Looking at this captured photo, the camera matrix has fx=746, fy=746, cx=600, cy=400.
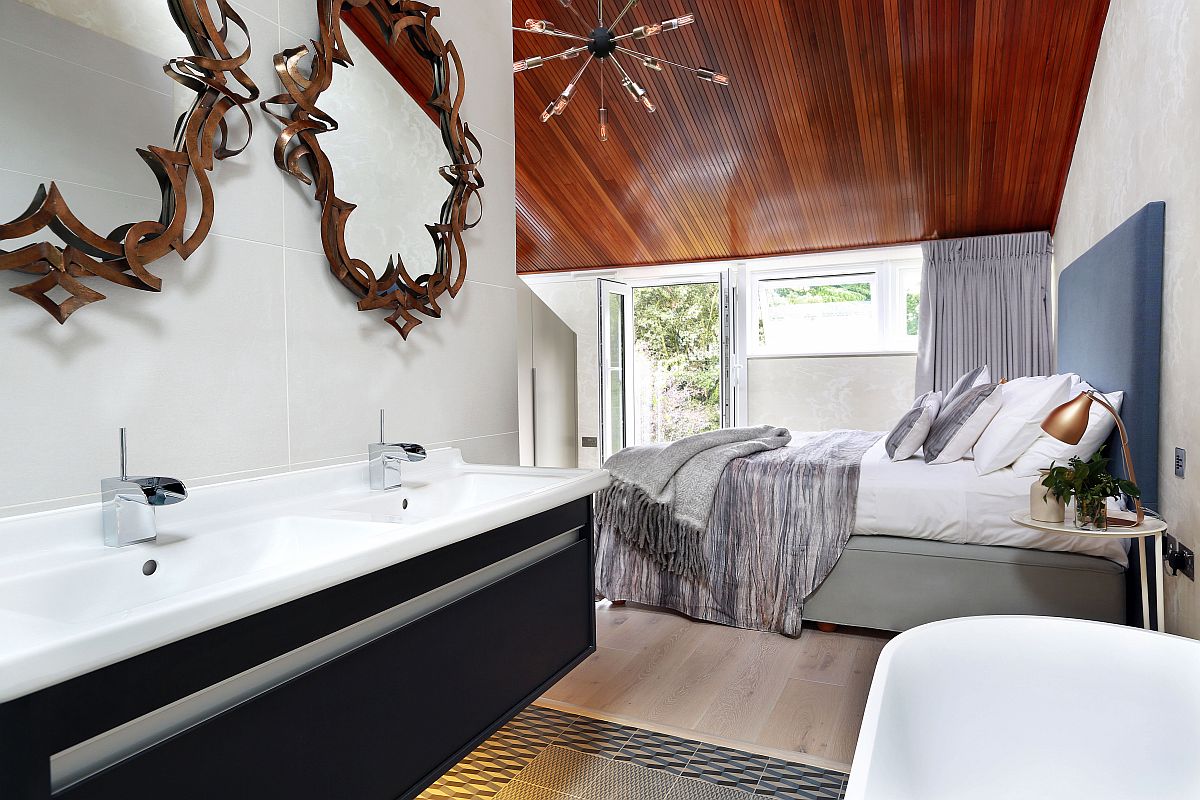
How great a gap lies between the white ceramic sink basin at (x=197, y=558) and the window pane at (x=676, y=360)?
5.39 m

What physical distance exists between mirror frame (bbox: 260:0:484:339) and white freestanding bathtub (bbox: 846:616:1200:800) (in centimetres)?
144

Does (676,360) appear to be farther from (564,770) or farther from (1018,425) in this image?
(564,770)

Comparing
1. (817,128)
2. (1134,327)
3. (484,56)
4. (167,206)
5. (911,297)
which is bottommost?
(1134,327)

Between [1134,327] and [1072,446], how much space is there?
0.46 m

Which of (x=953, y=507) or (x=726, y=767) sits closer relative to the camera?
(x=726, y=767)

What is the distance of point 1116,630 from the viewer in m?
1.64

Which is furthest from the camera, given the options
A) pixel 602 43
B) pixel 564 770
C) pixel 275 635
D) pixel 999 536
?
pixel 602 43

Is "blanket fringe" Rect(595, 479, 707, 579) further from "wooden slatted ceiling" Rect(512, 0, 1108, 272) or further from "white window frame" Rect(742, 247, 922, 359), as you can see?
"white window frame" Rect(742, 247, 922, 359)

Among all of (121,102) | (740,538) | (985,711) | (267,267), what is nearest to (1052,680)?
(985,711)

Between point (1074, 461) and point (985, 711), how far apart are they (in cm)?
98

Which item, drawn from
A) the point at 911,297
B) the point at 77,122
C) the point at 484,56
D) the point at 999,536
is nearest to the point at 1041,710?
the point at 999,536

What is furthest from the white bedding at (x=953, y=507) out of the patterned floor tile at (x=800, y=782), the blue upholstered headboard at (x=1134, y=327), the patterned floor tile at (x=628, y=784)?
the patterned floor tile at (x=628, y=784)

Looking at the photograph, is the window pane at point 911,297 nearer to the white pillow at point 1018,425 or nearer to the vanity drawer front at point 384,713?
the white pillow at point 1018,425

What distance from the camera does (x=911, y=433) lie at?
3.32 m
